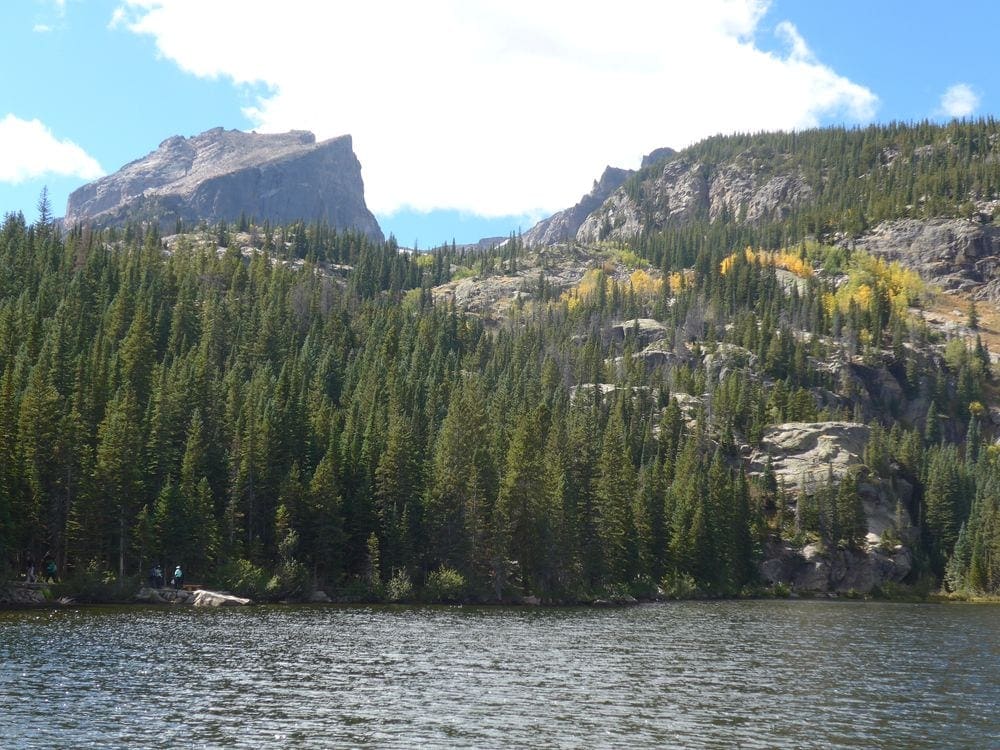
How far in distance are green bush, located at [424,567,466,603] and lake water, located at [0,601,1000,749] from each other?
1793 centimetres

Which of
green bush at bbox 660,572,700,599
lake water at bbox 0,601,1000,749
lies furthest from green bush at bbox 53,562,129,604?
green bush at bbox 660,572,700,599

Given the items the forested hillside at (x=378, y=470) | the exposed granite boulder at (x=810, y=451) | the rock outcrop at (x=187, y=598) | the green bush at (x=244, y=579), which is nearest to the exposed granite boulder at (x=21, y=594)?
the forested hillside at (x=378, y=470)

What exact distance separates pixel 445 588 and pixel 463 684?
4753cm

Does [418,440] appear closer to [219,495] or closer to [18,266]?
[219,495]

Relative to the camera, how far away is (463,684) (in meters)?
41.0

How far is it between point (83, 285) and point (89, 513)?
98.1 m

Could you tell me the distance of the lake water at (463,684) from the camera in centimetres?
3145

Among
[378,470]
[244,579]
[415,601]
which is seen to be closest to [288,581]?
[244,579]

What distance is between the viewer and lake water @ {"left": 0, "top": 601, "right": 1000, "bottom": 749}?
3145 centimetres

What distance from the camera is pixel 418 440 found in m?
114

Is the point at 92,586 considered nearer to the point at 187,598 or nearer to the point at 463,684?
the point at 187,598

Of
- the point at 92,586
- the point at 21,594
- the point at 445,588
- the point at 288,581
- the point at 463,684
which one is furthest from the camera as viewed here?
the point at 445,588

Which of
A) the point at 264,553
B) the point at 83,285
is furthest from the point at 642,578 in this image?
the point at 83,285

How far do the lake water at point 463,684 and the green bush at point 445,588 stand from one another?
Answer: 17927 mm
